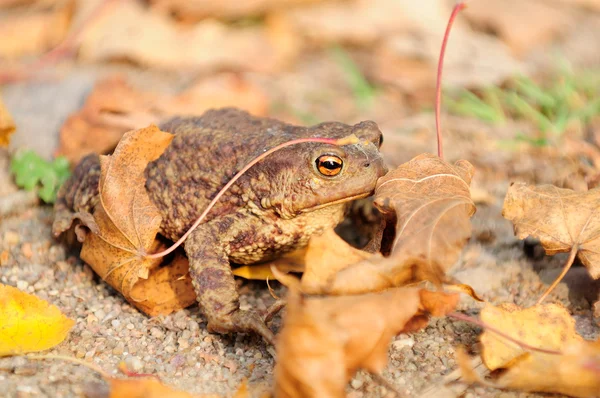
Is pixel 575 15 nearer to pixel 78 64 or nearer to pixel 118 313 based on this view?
pixel 78 64

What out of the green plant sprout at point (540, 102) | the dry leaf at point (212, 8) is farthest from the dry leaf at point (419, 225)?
the dry leaf at point (212, 8)

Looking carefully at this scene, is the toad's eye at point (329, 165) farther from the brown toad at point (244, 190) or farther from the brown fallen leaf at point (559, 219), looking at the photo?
the brown fallen leaf at point (559, 219)

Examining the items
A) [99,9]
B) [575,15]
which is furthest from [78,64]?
[575,15]

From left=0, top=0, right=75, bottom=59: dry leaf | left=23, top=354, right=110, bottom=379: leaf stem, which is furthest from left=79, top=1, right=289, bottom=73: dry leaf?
left=23, top=354, right=110, bottom=379: leaf stem

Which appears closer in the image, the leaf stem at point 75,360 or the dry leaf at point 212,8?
the leaf stem at point 75,360

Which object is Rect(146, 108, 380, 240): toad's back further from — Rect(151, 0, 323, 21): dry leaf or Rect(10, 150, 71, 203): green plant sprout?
Rect(151, 0, 323, 21): dry leaf

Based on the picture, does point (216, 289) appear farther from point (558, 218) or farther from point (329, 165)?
point (558, 218)
